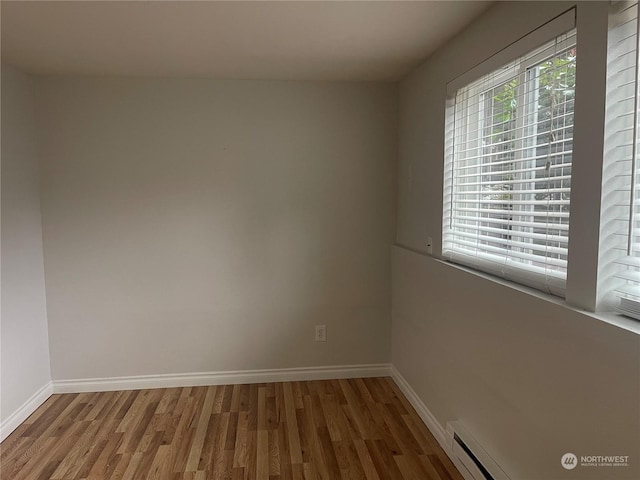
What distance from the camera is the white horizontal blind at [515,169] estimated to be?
151 cm

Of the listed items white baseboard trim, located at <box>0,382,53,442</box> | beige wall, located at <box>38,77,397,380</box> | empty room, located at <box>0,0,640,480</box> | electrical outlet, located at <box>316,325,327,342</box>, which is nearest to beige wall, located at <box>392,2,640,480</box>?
empty room, located at <box>0,0,640,480</box>

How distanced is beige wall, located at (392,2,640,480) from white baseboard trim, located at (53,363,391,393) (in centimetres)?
47

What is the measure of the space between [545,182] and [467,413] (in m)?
1.17

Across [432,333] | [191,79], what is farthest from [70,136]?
[432,333]

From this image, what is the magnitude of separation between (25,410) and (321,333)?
2.00 metres

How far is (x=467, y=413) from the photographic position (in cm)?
209

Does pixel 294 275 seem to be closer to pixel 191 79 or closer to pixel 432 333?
pixel 432 333

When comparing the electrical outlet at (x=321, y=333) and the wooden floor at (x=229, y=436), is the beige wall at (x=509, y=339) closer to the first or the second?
the wooden floor at (x=229, y=436)

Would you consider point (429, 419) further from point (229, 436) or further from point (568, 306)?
point (568, 306)

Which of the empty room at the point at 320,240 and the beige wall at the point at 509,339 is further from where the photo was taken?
the empty room at the point at 320,240

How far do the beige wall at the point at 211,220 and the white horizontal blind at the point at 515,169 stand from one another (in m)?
0.97

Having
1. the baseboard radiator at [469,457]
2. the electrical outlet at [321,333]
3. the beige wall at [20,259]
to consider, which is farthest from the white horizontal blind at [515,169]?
the beige wall at [20,259]

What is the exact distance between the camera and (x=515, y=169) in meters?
1.81

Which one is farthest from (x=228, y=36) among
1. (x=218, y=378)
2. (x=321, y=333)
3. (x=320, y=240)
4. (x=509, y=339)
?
(x=218, y=378)
